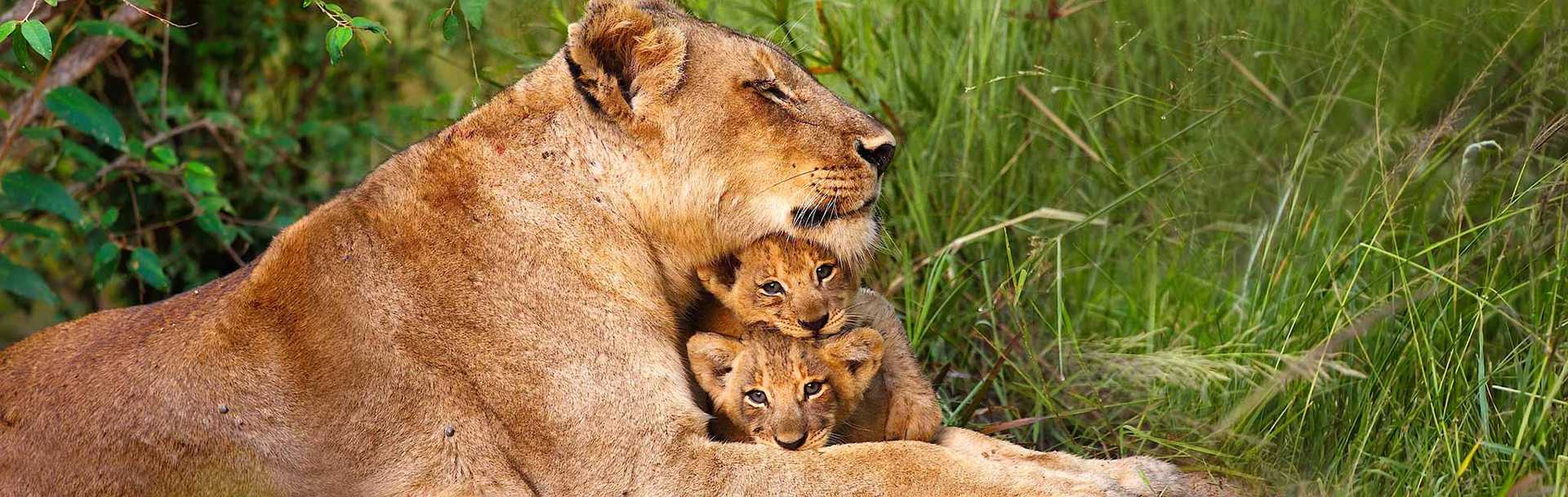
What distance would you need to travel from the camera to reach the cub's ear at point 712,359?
4055 millimetres

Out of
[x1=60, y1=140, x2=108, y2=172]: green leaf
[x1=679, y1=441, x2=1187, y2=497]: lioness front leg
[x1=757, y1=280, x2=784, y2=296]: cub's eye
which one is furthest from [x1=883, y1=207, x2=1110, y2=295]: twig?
[x1=60, y1=140, x2=108, y2=172]: green leaf

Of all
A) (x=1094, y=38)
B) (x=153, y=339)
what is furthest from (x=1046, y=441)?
(x=153, y=339)

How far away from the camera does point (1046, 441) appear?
4949 millimetres

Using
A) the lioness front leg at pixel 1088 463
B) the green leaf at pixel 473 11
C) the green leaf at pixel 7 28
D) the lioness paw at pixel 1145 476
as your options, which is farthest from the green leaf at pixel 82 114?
the lioness paw at pixel 1145 476

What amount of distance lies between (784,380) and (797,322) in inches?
7.2

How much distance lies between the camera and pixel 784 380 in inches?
157

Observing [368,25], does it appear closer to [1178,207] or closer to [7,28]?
[7,28]

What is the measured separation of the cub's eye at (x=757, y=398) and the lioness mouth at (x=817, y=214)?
45 cm

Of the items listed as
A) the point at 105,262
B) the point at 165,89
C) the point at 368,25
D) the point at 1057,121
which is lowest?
the point at 105,262

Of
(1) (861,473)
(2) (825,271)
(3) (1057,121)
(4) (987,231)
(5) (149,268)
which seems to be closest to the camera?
(1) (861,473)

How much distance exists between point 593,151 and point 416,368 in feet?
2.34

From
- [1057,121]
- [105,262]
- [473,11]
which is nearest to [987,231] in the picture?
[1057,121]

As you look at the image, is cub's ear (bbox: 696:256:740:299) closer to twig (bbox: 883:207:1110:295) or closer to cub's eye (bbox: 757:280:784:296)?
cub's eye (bbox: 757:280:784:296)

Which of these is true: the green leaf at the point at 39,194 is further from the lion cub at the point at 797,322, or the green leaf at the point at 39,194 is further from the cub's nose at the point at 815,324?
the cub's nose at the point at 815,324
